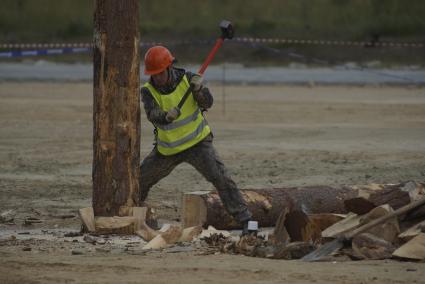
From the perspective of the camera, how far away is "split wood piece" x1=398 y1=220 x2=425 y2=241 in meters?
10.1

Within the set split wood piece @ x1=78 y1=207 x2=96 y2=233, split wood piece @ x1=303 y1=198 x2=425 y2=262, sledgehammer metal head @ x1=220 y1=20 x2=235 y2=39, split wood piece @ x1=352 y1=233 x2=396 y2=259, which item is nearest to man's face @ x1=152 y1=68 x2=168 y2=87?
sledgehammer metal head @ x1=220 y1=20 x2=235 y2=39

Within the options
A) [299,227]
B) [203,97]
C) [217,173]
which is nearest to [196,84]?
[203,97]

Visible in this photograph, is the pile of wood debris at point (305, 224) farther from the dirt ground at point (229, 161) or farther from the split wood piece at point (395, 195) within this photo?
the dirt ground at point (229, 161)

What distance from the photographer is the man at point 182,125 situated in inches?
435

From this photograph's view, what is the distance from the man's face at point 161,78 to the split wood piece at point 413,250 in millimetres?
2666

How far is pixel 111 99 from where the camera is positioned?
447 inches

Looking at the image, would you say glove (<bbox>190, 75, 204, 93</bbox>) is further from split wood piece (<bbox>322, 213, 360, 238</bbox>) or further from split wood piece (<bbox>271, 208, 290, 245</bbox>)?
split wood piece (<bbox>322, 213, 360, 238</bbox>)

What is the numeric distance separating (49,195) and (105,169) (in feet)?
10.5

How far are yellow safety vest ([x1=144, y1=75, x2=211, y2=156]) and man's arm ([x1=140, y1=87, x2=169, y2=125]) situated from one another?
0.04m

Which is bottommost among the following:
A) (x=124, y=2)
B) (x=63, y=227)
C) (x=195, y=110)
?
(x=63, y=227)

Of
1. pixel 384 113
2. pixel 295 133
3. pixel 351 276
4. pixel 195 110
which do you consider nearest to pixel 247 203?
pixel 195 110

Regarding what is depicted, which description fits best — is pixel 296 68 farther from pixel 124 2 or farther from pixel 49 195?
pixel 124 2

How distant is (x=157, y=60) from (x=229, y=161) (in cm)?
658

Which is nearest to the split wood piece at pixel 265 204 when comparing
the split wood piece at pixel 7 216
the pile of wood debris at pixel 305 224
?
the pile of wood debris at pixel 305 224
